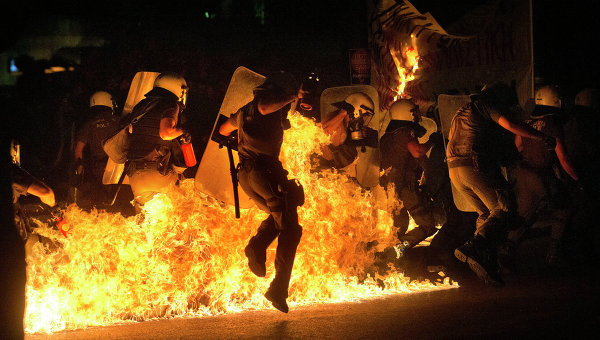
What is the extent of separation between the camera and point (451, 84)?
10.2 metres

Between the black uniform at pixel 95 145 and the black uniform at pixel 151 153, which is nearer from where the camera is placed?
the black uniform at pixel 151 153

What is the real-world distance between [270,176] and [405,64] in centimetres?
456

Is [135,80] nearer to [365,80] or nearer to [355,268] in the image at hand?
[355,268]

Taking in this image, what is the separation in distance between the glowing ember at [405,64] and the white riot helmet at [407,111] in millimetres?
560

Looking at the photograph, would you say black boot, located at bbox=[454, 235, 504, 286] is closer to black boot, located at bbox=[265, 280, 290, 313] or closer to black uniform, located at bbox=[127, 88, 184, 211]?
black boot, located at bbox=[265, 280, 290, 313]

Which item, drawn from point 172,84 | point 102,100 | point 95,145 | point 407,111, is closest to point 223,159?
point 172,84

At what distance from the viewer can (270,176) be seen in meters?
6.56

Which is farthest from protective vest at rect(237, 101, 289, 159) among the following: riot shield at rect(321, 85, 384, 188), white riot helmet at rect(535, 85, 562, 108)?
white riot helmet at rect(535, 85, 562, 108)

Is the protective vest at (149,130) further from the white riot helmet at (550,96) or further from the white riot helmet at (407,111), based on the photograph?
the white riot helmet at (550,96)

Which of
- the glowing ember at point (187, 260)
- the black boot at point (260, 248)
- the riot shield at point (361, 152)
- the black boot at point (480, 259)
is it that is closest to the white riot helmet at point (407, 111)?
the riot shield at point (361, 152)

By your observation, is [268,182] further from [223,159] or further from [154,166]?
[154,166]

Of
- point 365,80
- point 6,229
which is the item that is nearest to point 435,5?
point 365,80

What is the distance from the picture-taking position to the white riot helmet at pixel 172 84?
7527 millimetres

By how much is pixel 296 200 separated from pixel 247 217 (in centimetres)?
101
